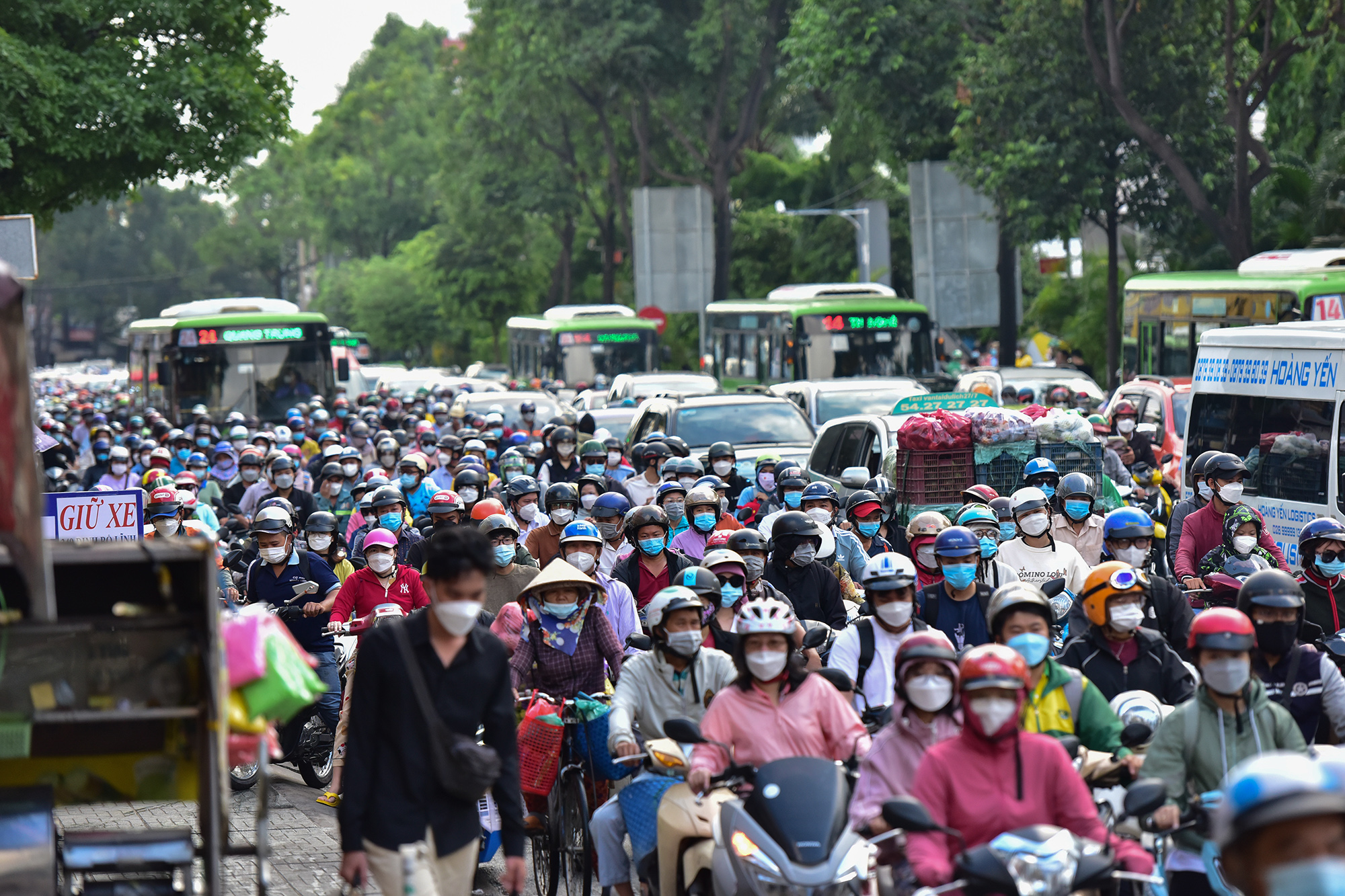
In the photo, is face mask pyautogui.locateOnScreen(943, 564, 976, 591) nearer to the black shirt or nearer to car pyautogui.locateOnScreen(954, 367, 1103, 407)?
the black shirt

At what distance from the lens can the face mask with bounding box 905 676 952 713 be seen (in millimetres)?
5910

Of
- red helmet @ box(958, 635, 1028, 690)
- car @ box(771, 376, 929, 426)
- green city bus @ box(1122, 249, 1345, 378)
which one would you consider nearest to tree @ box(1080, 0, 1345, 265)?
green city bus @ box(1122, 249, 1345, 378)

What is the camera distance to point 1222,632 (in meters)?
5.90

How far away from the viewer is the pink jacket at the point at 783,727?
21.2ft

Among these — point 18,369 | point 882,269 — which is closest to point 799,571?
point 18,369

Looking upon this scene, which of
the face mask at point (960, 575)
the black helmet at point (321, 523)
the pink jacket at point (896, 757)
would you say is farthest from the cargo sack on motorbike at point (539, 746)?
the black helmet at point (321, 523)

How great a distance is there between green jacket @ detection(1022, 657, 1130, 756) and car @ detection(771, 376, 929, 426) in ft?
44.1

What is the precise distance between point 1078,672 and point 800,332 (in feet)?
74.4

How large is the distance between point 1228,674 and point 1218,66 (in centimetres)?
2589

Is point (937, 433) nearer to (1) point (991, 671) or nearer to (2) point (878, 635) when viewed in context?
(2) point (878, 635)

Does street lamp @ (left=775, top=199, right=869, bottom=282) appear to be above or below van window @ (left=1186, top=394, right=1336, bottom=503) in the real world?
above

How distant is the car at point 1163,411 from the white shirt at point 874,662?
37.9ft

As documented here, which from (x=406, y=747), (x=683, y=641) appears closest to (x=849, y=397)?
(x=683, y=641)

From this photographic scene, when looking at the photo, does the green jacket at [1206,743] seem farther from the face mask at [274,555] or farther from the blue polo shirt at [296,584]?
the face mask at [274,555]
